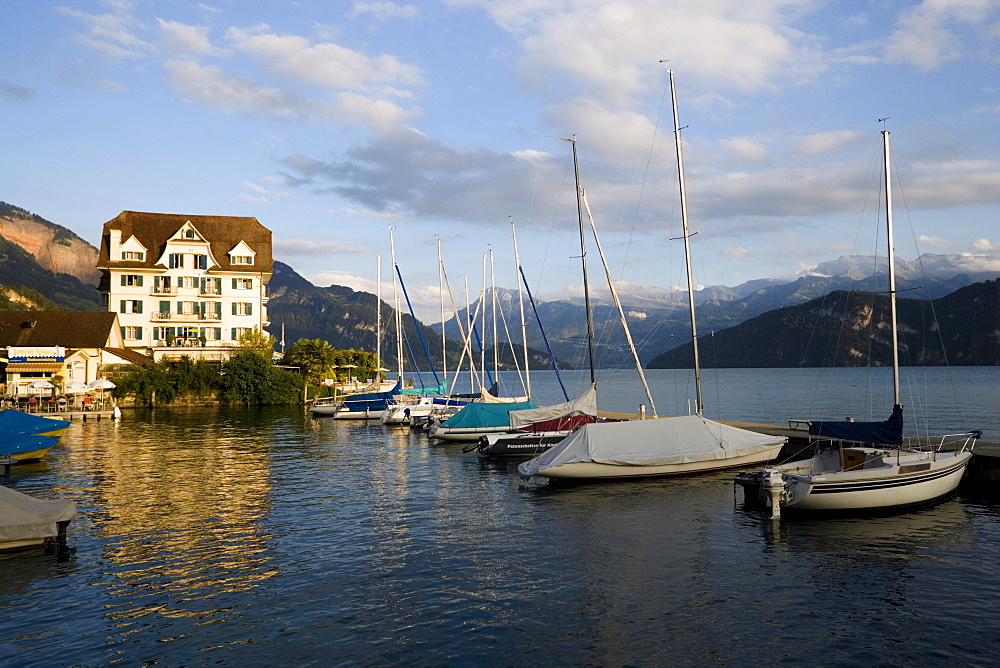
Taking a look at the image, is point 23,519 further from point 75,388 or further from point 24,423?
point 75,388

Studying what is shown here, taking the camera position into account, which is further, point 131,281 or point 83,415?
point 131,281

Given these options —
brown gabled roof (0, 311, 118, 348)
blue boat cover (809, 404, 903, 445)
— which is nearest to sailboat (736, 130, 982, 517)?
blue boat cover (809, 404, 903, 445)

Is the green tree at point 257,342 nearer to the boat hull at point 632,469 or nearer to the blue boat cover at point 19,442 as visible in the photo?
the blue boat cover at point 19,442

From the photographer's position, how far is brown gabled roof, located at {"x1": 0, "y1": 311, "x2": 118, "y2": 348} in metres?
84.1

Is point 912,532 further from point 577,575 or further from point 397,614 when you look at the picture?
point 397,614

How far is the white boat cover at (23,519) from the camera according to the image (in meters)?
20.6

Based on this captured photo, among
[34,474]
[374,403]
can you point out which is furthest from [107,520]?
[374,403]

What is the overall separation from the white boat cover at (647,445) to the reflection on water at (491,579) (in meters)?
1.25

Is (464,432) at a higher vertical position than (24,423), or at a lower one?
lower

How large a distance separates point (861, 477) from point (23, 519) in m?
28.0

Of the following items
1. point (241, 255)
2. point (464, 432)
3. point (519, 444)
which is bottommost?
point (519, 444)

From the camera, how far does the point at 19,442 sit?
39312 mm

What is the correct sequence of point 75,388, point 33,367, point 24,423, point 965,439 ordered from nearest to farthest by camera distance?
point 965,439 → point 24,423 → point 75,388 → point 33,367

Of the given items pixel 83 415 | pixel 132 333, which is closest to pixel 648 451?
pixel 83 415
